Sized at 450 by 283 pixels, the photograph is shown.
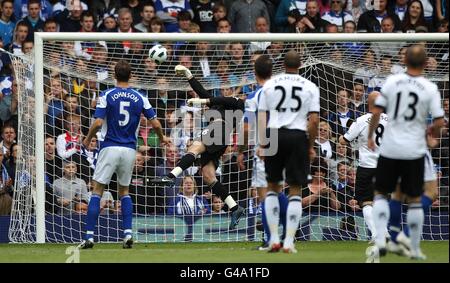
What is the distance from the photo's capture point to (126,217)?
14.9m

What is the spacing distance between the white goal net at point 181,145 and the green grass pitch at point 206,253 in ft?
3.75

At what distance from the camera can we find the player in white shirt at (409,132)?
11.8 meters

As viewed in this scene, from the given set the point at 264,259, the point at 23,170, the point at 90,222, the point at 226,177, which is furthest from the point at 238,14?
the point at 264,259

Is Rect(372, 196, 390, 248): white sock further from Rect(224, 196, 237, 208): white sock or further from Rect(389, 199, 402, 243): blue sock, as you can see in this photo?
Rect(224, 196, 237, 208): white sock

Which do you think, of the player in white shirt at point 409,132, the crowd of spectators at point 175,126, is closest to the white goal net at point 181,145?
the crowd of spectators at point 175,126

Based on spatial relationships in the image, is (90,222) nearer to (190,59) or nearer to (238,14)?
(190,59)

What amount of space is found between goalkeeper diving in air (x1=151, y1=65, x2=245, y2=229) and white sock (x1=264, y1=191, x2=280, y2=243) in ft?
11.6

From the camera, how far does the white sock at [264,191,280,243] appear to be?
12.9 meters

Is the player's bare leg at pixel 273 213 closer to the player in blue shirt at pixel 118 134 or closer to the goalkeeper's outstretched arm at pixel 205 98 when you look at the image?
the player in blue shirt at pixel 118 134

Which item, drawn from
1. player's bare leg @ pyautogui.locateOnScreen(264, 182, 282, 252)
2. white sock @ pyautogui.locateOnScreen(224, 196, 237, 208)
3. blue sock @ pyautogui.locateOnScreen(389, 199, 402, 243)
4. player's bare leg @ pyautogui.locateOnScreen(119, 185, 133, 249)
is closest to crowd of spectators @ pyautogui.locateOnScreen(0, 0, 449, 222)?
white sock @ pyautogui.locateOnScreen(224, 196, 237, 208)

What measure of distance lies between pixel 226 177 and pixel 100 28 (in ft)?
13.3

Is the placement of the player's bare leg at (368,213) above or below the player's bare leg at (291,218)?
below

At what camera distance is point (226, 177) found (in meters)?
17.9

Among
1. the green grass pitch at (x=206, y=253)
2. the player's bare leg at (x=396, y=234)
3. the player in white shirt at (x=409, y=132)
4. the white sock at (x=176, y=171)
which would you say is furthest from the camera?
the white sock at (x=176, y=171)
